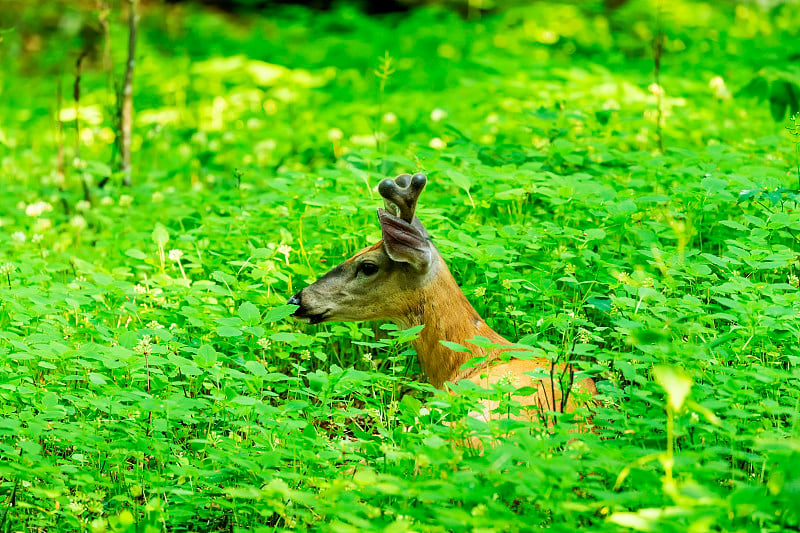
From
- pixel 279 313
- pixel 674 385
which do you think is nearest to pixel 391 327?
pixel 279 313

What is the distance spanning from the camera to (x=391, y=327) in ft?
13.7

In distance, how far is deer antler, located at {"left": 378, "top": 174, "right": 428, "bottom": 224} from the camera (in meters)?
4.66

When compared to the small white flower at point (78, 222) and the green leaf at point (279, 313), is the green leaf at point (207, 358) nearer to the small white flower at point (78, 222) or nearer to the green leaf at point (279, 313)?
the green leaf at point (279, 313)

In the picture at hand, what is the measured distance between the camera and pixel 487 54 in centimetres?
1124

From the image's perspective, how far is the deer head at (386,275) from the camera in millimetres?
4641

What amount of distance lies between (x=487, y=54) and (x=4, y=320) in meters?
7.53

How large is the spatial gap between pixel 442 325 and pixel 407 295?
0.25 metres

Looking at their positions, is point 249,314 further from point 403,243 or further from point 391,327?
point 403,243

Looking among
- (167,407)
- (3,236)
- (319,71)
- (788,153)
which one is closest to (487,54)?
(319,71)

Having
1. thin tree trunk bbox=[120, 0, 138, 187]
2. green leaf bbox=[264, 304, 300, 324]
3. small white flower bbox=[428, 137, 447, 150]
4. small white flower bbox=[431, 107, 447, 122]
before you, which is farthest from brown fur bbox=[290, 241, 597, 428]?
small white flower bbox=[431, 107, 447, 122]

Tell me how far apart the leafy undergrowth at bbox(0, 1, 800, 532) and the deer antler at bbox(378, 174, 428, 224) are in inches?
18.1

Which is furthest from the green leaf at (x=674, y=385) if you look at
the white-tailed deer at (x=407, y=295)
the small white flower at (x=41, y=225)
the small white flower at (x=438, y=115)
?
the small white flower at (x=438, y=115)

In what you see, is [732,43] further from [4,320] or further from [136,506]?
[136,506]

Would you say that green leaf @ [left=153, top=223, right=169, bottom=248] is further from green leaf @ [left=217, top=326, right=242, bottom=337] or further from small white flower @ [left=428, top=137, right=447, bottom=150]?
small white flower @ [left=428, top=137, right=447, bottom=150]
